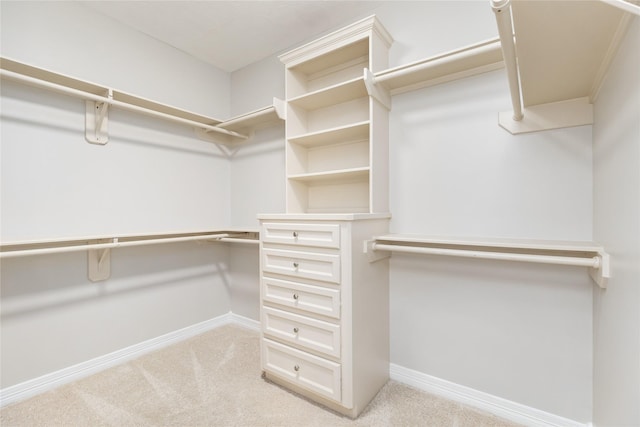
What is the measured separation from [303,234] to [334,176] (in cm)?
55

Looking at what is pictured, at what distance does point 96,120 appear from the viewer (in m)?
1.98

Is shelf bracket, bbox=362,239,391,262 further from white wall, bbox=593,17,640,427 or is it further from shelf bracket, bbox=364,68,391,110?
white wall, bbox=593,17,640,427

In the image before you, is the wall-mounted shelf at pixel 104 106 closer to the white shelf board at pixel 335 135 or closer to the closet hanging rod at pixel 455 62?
the white shelf board at pixel 335 135

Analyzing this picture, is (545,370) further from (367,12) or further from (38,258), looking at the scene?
(38,258)

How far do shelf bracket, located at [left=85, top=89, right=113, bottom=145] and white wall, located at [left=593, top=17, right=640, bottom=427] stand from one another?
2591 millimetres

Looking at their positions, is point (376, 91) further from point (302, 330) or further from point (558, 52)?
point (302, 330)

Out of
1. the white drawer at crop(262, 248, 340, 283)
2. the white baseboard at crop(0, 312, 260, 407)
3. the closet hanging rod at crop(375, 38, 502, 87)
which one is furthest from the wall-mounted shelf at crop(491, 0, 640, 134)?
the white baseboard at crop(0, 312, 260, 407)

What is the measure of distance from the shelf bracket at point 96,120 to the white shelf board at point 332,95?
1.29 metres

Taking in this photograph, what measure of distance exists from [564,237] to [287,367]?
166 cm

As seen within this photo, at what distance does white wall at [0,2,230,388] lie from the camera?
171 cm

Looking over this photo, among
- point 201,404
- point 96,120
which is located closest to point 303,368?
point 201,404

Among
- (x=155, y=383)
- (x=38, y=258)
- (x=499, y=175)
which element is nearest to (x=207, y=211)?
(x=38, y=258)

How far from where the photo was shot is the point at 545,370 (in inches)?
57.3

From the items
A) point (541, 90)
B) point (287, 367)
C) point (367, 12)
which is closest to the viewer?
point (541, 90)
